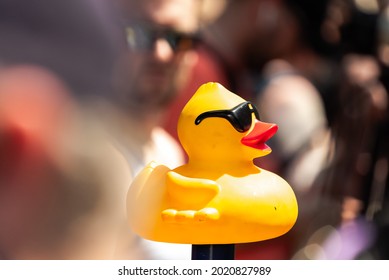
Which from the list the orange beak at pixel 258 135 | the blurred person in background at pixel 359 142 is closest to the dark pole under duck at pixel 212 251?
the orange beak at pixel 258 135

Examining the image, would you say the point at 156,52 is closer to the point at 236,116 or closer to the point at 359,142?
the point at 236,116

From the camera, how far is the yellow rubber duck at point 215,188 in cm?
85

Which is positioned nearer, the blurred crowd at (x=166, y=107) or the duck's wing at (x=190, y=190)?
the duck's wing at (x=190, y=190)

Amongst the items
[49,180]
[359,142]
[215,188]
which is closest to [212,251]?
[215,188]

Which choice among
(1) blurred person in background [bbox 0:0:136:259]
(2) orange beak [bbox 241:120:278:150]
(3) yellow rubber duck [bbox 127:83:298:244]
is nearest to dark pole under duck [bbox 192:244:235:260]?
(3) yellow rubber duck [bbox 127:83:298:244]

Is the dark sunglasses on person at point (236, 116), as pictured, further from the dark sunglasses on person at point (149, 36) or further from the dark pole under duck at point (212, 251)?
the dark sunglasses on person at point (149, 36)

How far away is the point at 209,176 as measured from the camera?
0.87 m

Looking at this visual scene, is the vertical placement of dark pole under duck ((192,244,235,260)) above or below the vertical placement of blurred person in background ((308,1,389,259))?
below

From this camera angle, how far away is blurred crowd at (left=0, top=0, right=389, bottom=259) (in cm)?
117

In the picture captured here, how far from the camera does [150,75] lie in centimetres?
128

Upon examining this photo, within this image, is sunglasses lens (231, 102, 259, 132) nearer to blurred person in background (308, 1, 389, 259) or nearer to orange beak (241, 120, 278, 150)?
orange beak (241, 120, 278, 150)

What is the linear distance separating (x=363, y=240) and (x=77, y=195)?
694 millimetres

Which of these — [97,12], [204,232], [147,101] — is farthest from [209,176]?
[97,12]
